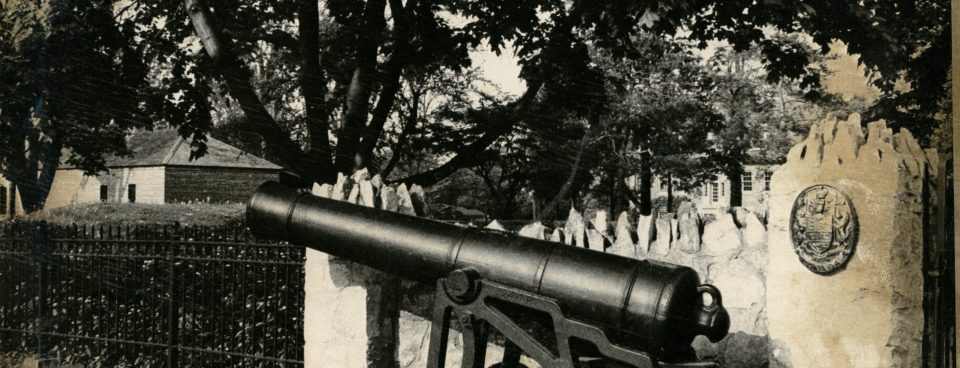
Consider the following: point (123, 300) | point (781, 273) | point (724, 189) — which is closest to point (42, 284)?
point (123, 300)

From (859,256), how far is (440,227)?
2014 mm

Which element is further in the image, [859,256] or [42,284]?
[42,284]

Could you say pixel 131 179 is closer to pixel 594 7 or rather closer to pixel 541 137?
pixel 541 137

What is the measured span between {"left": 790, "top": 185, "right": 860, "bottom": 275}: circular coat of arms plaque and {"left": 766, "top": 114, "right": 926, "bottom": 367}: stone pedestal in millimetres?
11

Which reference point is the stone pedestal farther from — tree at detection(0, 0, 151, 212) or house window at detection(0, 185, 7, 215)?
house window at detection(0, 185, 7, 215)

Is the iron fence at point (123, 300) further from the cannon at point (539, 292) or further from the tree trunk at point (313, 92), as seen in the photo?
the cannon at point (539, 292)

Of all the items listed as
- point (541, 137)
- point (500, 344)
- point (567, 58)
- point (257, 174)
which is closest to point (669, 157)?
point (541, 137)

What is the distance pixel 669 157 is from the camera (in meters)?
21.5

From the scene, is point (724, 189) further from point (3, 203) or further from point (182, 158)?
point (3, 203)

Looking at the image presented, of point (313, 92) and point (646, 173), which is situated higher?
point (313, 92)

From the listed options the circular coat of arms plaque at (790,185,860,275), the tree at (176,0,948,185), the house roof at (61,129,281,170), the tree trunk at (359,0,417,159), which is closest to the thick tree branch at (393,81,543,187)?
the tree at (176,0,948,185)

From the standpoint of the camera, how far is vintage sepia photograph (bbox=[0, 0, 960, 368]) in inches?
125

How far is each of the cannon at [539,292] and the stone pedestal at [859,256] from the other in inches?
44.0

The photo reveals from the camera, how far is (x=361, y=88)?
8.95 meters
